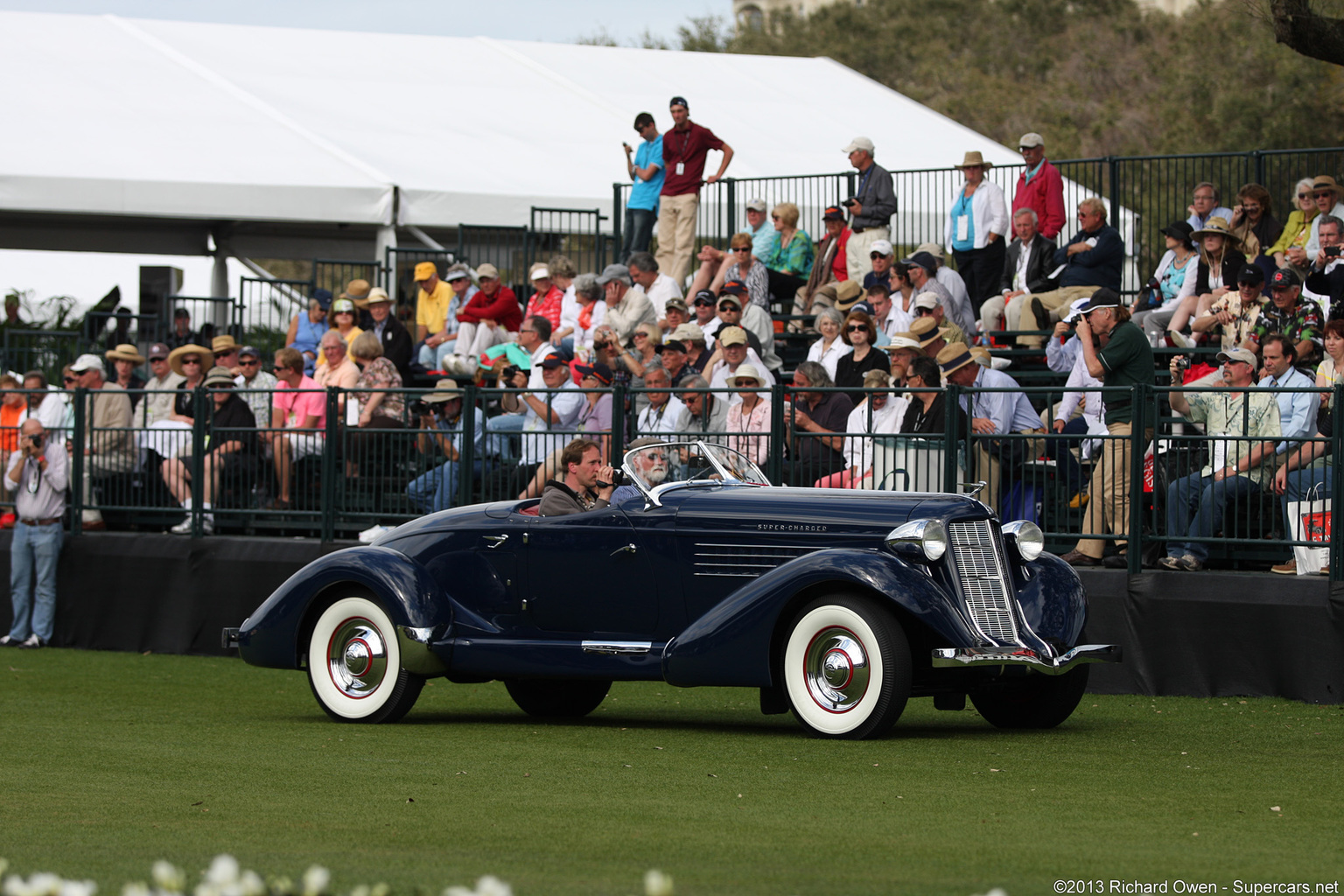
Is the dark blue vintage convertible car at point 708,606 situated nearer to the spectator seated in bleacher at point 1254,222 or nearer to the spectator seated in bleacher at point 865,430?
the spectator seated in bleacher at point 865,430

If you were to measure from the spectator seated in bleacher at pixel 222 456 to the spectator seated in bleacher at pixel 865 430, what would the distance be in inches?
222

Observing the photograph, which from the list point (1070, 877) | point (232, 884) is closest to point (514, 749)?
point (1070, 877)

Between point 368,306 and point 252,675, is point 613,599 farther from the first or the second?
point 368,306

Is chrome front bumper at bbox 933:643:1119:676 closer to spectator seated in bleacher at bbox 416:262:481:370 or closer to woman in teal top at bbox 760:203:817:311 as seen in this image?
woman in teal top at bbox 760:203:817:311

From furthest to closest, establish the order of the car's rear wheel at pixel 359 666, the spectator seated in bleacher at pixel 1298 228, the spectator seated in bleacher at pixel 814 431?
the spectator seated in bleacher at pixel 1298 228, the spectator seated in bleacher at pixel 814 431, the car's rear wheel at pixel 359 666

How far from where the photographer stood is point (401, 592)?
1057 cm

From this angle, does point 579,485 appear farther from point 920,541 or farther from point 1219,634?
point 1219,634

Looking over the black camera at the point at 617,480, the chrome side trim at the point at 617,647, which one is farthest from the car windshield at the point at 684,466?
the chrome side trim at the point at 617,647

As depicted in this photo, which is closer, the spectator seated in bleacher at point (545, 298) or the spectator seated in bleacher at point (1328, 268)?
the spectator seated in bleacher at point (1328, 268)

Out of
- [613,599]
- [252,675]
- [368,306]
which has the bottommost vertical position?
[252,675]

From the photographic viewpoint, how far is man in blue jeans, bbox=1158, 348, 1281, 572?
1148 cm

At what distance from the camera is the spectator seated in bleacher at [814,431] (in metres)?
13.2

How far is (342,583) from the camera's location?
10883mm

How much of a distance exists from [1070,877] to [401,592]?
5763 mm
